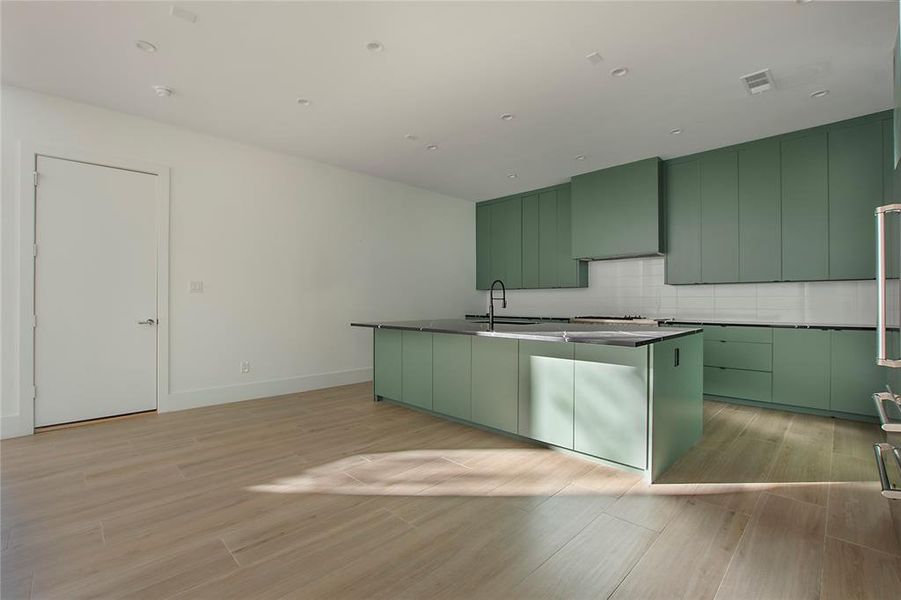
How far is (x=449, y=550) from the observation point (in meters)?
1.80

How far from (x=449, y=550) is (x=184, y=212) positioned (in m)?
4.20

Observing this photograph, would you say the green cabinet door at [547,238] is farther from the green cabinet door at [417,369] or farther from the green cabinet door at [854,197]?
the green cabinet door at [854,197]

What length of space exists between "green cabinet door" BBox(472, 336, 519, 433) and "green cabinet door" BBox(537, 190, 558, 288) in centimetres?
317

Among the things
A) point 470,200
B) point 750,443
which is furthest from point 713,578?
point 470,200

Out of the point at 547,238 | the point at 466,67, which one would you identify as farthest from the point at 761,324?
the point at 466,67

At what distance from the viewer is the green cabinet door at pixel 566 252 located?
596 centimetres

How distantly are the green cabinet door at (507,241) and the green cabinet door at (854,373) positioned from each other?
3853 mm

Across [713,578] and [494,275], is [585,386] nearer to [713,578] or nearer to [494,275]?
[713,578]

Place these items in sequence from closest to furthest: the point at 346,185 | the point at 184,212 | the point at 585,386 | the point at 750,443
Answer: the point at 585,386 < the point at 750,443 < the point at 184,212 < the point at 346,185

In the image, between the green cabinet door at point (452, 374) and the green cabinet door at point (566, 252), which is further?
the green cabinet door at point (566, 252)

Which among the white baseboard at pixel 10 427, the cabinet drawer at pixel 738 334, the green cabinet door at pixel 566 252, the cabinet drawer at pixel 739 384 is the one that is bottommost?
the white baseboard at pixel 10 427

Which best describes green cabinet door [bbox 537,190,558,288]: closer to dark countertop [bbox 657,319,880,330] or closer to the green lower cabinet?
dark countertop [bbox 657,319,880,330]

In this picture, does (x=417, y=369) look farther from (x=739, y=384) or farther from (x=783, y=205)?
(x=783, y=205)

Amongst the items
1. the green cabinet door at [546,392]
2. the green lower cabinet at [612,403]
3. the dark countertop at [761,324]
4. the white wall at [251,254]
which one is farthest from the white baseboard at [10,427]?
the dark countertop at [761,324]
